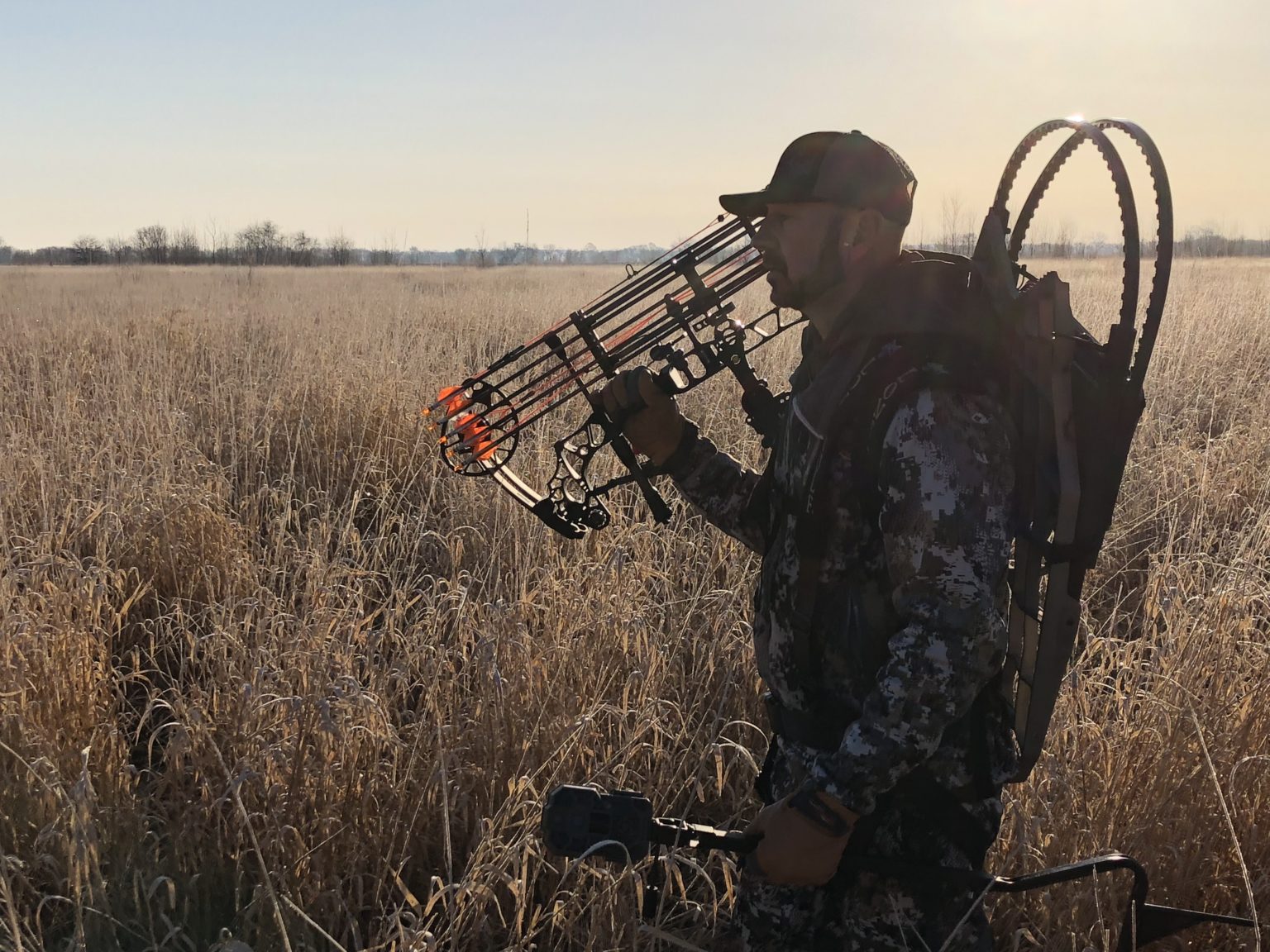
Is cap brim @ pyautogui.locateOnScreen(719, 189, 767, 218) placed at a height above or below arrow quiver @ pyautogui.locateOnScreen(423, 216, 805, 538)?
above

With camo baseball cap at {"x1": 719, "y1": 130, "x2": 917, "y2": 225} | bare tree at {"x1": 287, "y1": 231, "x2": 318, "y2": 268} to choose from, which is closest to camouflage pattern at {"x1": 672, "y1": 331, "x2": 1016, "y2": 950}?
camo baseball cap at {"x1": 719, "y1": 130, "x2": 917, "y2": 225}

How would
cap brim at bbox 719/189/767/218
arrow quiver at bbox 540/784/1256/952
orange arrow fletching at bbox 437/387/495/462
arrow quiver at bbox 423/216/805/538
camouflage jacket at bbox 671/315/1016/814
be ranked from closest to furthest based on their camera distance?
camouflage jacket at bbox 671/315/1016/814
arrow quiver at bbox 540/784/1256/952
cap brim at bbox 719/189/767/218
arrow quiver at bbox 423/216/805/538
orange arrow fletching at bbox 437/387/495/462

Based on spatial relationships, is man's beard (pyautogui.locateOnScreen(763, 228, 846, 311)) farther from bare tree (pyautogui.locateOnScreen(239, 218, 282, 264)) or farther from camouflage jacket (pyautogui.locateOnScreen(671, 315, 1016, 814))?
bare tree (pyautogui.locateOnScreen(239, 218, 282, 264))

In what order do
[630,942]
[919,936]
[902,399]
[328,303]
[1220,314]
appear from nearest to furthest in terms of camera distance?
[902,399], [919,936], [630,942], [1220,314], [328,303]

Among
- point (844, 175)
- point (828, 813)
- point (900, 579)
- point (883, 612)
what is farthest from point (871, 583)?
point (844, 175)

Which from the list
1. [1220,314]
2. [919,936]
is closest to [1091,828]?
[919,936]

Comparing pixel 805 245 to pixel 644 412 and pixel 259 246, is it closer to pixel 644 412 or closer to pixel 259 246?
pixel 644 412

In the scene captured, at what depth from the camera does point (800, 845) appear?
1336mm

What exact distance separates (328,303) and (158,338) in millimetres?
4355

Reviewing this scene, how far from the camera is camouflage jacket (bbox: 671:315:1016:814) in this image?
1295 millimetres

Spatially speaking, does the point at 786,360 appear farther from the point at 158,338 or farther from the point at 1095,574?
the point at 158,338

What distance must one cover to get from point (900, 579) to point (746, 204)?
0.73 m

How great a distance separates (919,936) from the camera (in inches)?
61.4

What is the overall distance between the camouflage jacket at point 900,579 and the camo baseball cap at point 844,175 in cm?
25
